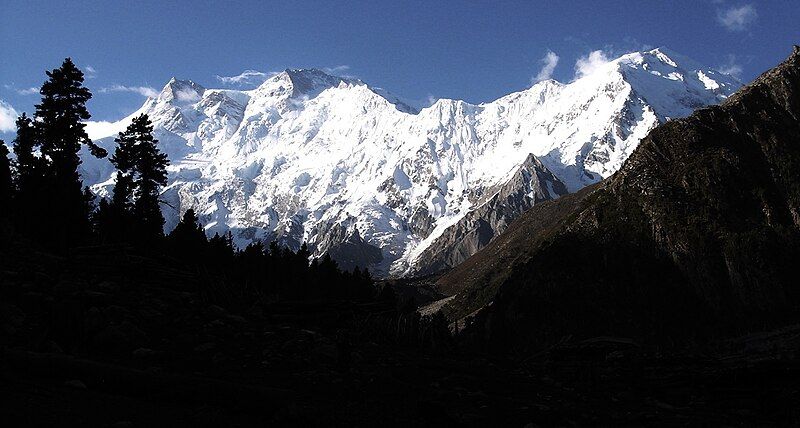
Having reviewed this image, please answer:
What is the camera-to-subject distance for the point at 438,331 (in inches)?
1256

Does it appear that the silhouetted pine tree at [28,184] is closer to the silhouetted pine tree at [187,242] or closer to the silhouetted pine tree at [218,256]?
the silhouetted pine tree at [187,242]

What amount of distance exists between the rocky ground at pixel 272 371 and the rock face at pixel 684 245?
111354 mm

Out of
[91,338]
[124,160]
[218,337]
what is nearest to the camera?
[91,338]

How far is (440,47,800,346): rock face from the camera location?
5659 inches

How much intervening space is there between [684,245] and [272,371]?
160 meters

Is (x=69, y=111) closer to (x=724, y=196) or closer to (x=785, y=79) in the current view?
(x=724, y=196)

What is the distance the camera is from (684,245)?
157875 mm

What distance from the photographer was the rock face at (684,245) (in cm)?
14375

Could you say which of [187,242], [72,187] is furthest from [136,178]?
[187,242]

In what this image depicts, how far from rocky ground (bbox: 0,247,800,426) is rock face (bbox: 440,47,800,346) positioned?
365 ft

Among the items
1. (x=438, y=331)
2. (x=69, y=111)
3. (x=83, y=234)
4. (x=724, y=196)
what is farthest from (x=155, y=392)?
(x=724, y=196)

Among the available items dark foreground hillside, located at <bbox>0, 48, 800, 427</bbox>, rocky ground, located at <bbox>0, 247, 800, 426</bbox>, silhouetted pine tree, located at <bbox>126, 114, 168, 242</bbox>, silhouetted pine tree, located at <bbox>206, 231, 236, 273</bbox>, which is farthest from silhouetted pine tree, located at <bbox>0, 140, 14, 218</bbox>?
silhouetted pine tree, located at <bbox>206, 231, 236, 273</bbox>

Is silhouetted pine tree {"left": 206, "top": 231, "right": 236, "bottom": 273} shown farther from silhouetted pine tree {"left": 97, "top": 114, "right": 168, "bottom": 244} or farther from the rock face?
the rock face

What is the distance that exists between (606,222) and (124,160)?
146m
